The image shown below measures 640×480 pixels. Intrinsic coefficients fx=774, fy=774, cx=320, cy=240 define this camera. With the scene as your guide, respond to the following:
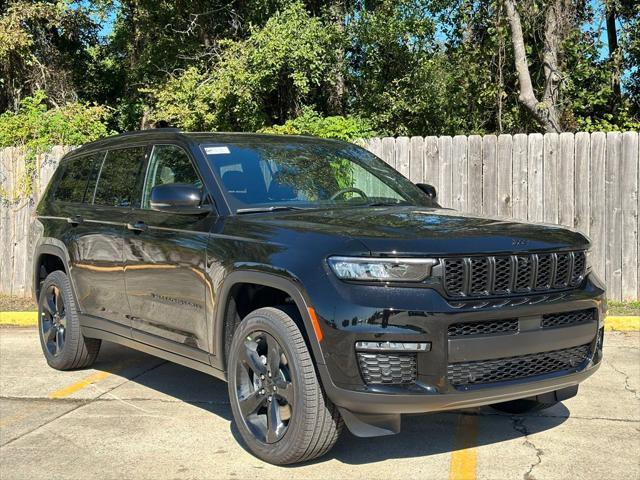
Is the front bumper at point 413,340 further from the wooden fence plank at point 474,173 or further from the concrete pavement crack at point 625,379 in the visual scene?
the wooden fence plank at point 474,173

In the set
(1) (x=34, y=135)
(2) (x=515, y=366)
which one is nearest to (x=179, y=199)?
(2) (x=515, y=366)

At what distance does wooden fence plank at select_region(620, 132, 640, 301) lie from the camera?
30.5ft

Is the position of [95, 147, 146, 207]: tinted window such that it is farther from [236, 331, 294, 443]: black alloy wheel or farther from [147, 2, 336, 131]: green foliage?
[147, 2, 336, 131]: green foliage

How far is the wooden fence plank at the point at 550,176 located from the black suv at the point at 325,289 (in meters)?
4.26

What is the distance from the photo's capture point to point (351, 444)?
4.64 m

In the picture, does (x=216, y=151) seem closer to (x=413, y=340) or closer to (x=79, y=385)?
(x=413, y=340)

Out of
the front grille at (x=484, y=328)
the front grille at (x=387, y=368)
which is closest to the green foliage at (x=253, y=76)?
the front grille at (x=484, y=328)

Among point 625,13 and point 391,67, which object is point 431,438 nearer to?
point 391,67

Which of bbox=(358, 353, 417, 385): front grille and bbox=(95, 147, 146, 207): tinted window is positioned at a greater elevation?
bbox=(95, 147, 146, 207): tinted window

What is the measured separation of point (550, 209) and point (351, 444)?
5837mm

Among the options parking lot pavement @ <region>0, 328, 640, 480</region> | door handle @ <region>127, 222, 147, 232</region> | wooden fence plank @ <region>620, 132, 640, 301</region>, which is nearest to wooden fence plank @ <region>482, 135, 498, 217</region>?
wooden fence plank @ <region>620, 132, 640, 301</region>

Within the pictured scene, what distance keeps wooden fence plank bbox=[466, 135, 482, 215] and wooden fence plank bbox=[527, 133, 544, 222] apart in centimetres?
60

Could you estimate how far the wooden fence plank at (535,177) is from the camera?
9.58 m

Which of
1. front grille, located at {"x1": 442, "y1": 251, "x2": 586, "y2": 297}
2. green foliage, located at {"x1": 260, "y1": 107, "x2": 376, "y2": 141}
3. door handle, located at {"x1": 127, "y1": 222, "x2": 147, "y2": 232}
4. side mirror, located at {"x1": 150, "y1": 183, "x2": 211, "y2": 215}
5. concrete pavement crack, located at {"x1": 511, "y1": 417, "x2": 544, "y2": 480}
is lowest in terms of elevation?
concrete pavement crack, located at {"x1": 511, "y1": 417, "x2": 544, "y2": 480}
